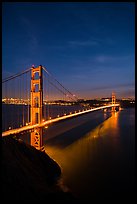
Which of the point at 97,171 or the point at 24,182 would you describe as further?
the point at 97,171

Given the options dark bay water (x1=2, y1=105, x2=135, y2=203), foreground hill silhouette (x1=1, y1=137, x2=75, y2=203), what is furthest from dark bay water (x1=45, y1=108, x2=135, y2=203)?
foreground hill silhouette (x1=1, y1=137, x2=75, y2=203)

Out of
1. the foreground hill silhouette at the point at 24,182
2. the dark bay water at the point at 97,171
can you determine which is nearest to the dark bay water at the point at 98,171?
the dark bay water at the point at 97,171

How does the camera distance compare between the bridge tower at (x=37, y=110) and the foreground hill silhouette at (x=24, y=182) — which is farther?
the bridge tower at (x=37, y=110)

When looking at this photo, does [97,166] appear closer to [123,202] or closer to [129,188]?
[129,188]

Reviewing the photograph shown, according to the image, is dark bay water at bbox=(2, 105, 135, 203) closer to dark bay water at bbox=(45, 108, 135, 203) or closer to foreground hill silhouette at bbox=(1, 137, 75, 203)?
dark bay water at bbox=(45, 108, 135, 203)

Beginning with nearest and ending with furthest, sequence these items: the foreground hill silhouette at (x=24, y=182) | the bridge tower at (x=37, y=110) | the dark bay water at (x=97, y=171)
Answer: the foreground hill silhouette at (x=24, y=182), the dark bay water at (x=97, y=171), the bridge tower at (x=37, y=110)

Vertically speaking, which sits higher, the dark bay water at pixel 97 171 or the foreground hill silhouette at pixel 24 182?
the foreground hill silhouette at pixel 24 182

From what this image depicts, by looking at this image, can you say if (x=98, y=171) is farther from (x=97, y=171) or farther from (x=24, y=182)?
(x=24, y=182)

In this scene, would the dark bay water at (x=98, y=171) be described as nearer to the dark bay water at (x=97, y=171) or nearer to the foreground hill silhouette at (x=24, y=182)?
the dark bay water at (x=97, y=171)

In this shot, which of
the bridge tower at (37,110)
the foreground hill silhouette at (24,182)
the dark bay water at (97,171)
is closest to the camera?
the foreground hill silhouette at (24,182)

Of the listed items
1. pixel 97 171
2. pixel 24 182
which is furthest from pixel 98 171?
pixel 24 182

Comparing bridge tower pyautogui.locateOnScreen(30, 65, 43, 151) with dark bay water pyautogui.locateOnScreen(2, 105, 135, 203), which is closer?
dark bay water pyautogui.locateOnScreen(2, 105, 135, 203)

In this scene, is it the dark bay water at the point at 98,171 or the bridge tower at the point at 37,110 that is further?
the bridge tower at the point at 37,110
